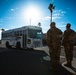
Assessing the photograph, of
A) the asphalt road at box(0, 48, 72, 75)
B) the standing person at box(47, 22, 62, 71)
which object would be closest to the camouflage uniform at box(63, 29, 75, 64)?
the asphalt road at box(0, 48, 72, 75)

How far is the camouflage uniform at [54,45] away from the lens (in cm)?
744

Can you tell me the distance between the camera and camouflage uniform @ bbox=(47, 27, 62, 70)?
744 cm

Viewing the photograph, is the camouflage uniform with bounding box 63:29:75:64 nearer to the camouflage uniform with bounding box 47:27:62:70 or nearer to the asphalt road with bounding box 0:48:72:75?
the asphalt road with bounding box 0:48:72:75

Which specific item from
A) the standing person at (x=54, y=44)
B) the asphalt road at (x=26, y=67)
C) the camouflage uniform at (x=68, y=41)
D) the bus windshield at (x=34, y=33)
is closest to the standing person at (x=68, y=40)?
the camouflage uniform at (x=68, y=41)

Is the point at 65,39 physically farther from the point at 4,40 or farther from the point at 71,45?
the point at 4,40

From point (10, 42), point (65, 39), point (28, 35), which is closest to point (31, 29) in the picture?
point (28, 35)

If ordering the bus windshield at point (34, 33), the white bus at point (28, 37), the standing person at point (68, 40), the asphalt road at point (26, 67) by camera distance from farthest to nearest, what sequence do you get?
the bus windshield at point (34, 33), the white bus at point (28, 37), the standing person at point (68, 40), the asphalt road at point (26, 67)

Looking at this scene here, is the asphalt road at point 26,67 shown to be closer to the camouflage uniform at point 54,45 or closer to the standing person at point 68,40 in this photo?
the camouflage uniform at point 54,45

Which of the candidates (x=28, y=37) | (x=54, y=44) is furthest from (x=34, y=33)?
(x=54, y=44)

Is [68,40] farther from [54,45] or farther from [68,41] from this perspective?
[54,45]

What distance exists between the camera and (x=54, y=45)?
7.46 m

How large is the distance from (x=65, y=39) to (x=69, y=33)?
392mm

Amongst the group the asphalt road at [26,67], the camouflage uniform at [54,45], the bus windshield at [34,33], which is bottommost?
the asphalt road at [26,67]

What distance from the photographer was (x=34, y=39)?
72.9ft
